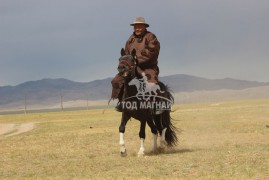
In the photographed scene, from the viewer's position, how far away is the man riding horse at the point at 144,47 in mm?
14266

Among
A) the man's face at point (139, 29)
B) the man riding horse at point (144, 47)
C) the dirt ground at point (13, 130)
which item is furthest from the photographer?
the dirt ground at point (13, 130)

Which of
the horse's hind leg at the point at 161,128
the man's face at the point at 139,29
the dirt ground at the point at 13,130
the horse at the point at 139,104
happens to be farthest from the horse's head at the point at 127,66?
the dirt ground at the point at 13,130

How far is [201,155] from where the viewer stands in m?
13.1

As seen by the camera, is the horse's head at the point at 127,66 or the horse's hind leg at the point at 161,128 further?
the horse's hind leg at the point at 161,128

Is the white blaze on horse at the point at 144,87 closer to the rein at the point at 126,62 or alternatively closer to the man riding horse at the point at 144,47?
the man riding horse at the point at 144,47

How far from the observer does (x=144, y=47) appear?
14359mm

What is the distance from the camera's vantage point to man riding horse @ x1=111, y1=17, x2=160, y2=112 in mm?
14266

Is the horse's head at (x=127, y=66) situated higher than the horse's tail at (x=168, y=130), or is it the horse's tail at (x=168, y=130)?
the horse's head at (x=127, y=66)

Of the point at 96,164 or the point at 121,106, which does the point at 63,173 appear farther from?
the point at 121,106

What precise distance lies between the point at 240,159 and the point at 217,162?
0.58 m

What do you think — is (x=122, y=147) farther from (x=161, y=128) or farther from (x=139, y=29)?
(x=139, y=29)

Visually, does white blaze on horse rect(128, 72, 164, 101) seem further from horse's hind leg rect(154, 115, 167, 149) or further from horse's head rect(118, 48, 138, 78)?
horse's hind leg rect(154, 115, 167, 149)

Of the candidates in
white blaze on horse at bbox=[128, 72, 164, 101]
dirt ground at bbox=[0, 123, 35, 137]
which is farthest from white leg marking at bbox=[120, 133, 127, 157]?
dirt ground at bbox=[0, 123, 35, 137]

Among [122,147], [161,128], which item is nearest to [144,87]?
[122,147]
